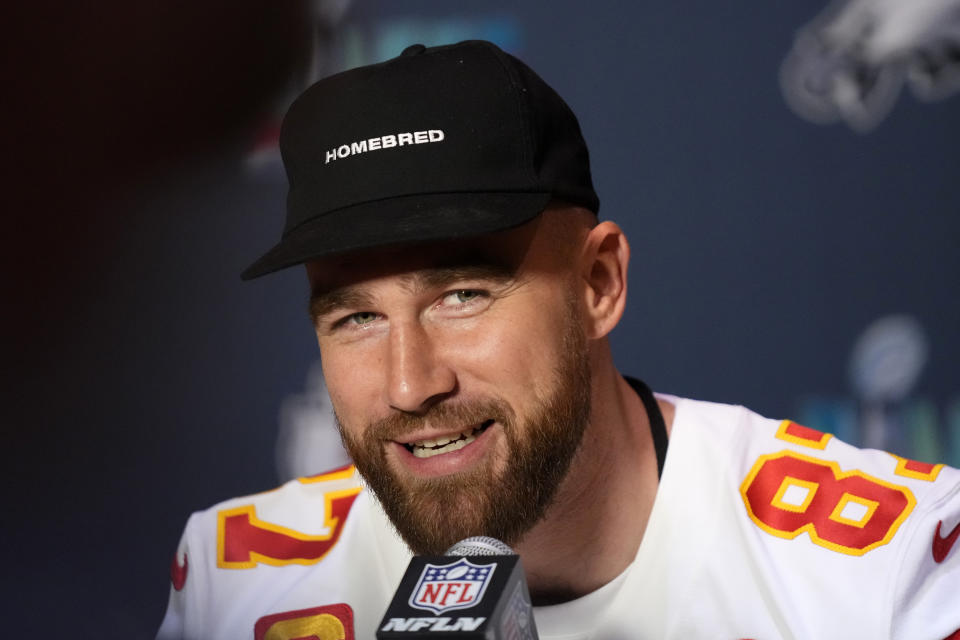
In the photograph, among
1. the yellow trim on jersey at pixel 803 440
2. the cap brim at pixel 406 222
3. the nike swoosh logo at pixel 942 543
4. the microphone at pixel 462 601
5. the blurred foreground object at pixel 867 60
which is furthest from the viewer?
the blurred foreground object at pixel 867 60

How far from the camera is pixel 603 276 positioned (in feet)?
4.96

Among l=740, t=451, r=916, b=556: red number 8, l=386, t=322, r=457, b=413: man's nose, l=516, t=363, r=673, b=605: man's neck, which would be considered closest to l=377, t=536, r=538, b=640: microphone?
l=386, t=322, r=457, b=413: man's nose

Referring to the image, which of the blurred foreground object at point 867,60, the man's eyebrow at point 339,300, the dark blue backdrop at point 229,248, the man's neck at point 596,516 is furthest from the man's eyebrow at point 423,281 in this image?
the blurred foreground object at point 867,60

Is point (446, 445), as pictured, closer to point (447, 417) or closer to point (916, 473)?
point (447, 417)

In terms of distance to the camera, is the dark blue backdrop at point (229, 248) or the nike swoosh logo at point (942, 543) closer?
the nike swoosh logo at point (942, 543)

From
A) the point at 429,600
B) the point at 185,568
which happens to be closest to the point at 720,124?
the point at 185,568

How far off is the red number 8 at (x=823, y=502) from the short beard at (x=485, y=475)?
313mm

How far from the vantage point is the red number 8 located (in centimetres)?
147

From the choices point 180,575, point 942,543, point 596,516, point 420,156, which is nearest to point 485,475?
point 596,516

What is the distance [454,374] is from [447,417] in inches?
2.0

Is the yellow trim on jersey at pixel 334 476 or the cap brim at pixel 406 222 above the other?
the cap brim at pixel 406 222

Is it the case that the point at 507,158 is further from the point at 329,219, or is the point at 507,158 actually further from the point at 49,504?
the point at 49,504

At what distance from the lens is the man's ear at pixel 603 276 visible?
1.47m

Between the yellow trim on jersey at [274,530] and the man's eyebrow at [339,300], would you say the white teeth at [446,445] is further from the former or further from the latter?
the yellow trim on jersey at [274,530]
